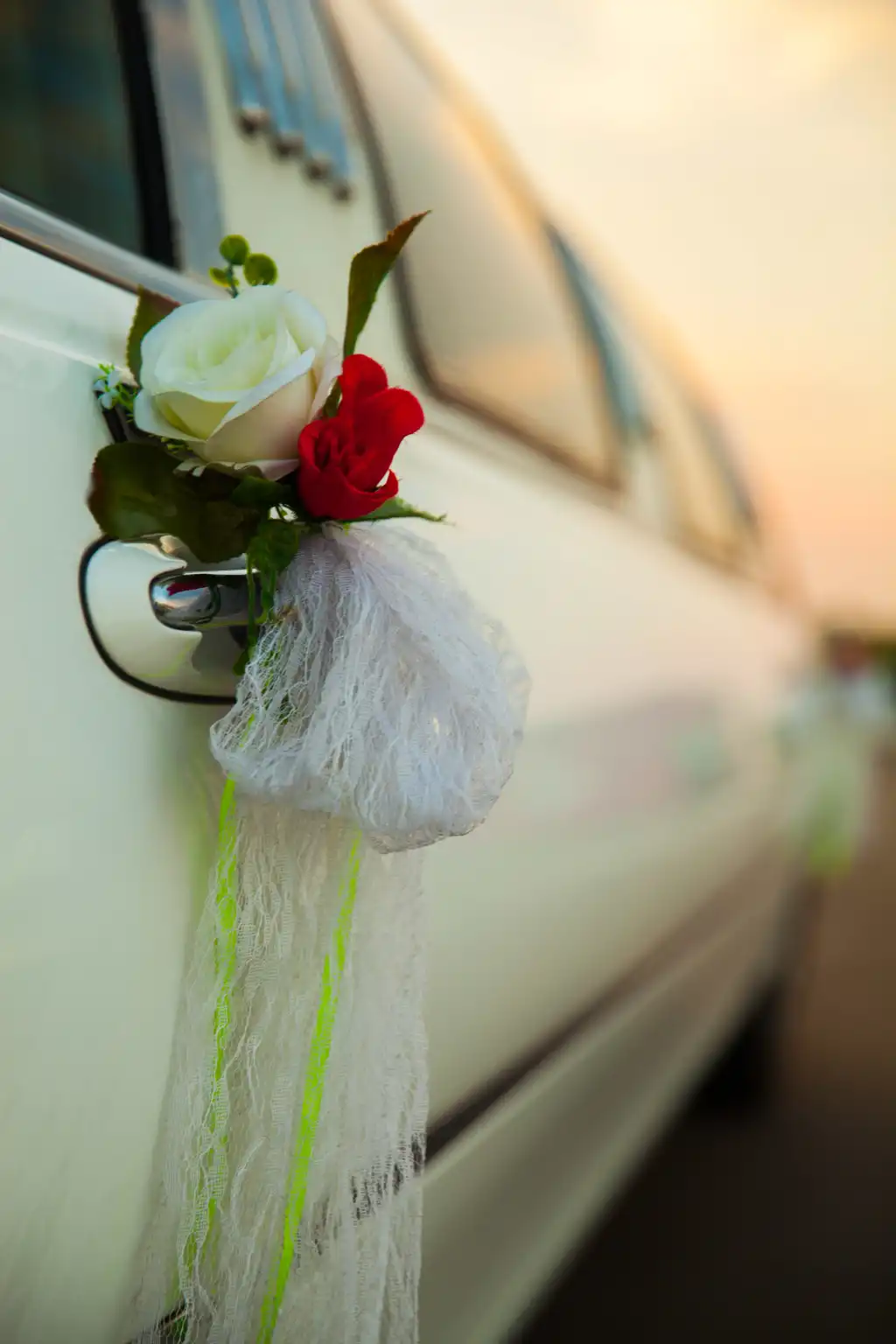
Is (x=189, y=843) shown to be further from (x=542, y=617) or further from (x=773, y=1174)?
(x=773, y=1174)

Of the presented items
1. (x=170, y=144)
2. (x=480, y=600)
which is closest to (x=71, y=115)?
(x=170, y=144)

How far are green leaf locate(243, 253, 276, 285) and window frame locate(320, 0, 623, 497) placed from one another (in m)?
0.43

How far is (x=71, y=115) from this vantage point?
106cm

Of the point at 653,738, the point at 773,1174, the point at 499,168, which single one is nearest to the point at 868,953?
the point at 773,1174

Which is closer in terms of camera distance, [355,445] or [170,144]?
[355,445]

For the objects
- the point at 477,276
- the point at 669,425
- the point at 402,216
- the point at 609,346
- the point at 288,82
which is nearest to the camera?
the point at 288,82

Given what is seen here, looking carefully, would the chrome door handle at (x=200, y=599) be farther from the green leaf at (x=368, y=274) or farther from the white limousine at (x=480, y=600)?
the green leaf at (x=368, y=274)

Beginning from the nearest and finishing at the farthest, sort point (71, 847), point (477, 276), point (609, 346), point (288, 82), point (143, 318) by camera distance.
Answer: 1. point (71, 847)
2. point (143, 318)
3. point (288, 82)
4. point (477, 276)
5. point (609, 346)

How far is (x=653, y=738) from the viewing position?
1.79 meters

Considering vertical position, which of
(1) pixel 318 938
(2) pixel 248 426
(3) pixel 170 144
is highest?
(3) pixel 170 144

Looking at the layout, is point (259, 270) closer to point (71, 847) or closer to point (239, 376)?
point (239, 376)

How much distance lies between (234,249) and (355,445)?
0.16 m

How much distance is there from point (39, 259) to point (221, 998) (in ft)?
1.56

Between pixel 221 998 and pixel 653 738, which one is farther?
pixel 653 738
